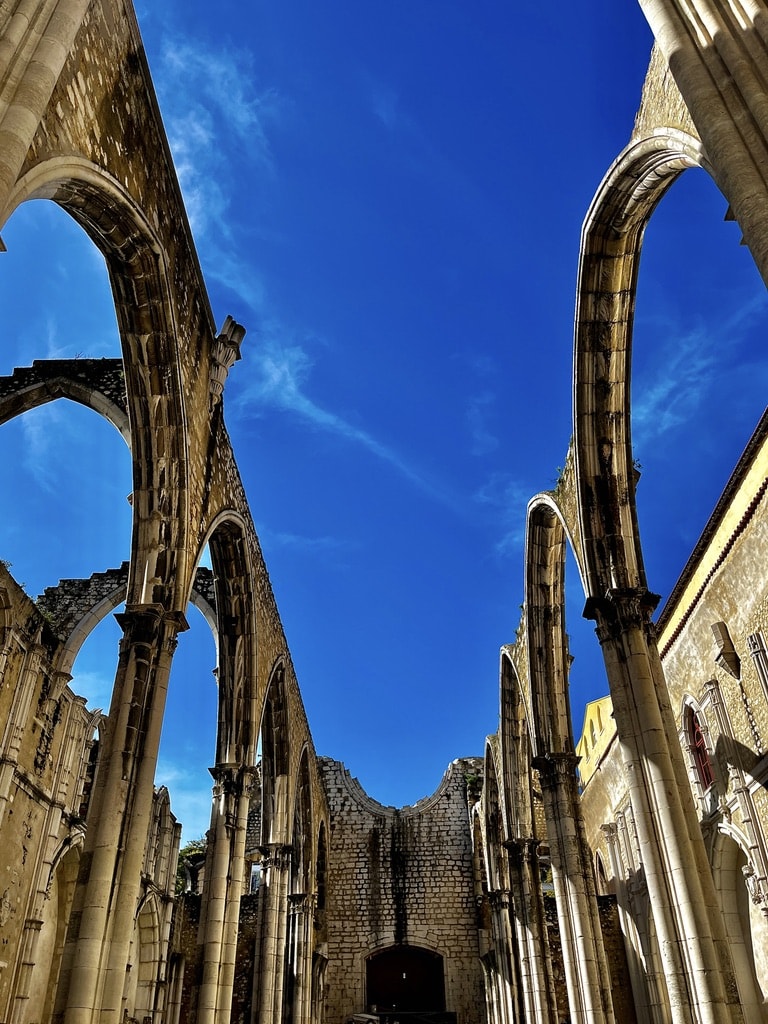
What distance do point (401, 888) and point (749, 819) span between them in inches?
618

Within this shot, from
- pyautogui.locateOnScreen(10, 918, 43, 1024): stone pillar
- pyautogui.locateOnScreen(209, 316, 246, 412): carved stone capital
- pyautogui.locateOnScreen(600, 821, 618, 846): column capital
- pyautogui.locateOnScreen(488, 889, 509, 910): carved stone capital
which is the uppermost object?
pyautogui.locateOnScreen(209, 316, 246, 412): carved stone capital

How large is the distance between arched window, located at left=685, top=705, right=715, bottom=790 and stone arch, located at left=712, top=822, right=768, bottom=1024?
2.91 feet

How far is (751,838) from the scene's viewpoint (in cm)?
1107

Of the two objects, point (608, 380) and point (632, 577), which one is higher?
point (608, 380)

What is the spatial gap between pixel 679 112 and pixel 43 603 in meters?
14.6

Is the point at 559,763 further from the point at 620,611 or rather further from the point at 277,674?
the point at 277,674

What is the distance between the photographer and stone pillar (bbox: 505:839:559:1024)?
14.9 m

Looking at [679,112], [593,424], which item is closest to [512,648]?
[593,424]

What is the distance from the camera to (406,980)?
23.5m

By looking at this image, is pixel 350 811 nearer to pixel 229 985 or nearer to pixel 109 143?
pixel 229 985

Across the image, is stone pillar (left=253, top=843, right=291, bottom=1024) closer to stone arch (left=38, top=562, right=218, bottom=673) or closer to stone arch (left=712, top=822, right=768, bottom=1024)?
stone arch (left=38, top=562, right=218, bottom=673)

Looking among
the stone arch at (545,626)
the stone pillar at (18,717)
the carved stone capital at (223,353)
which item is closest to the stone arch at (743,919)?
the stone arch at (545,626)

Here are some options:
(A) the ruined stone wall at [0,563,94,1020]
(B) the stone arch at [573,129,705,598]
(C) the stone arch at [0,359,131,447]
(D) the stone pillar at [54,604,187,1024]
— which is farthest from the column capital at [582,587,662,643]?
(A) the ruined stone wall at [0,563,94,1020]

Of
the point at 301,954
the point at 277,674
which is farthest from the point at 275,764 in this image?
the point at 301,954
